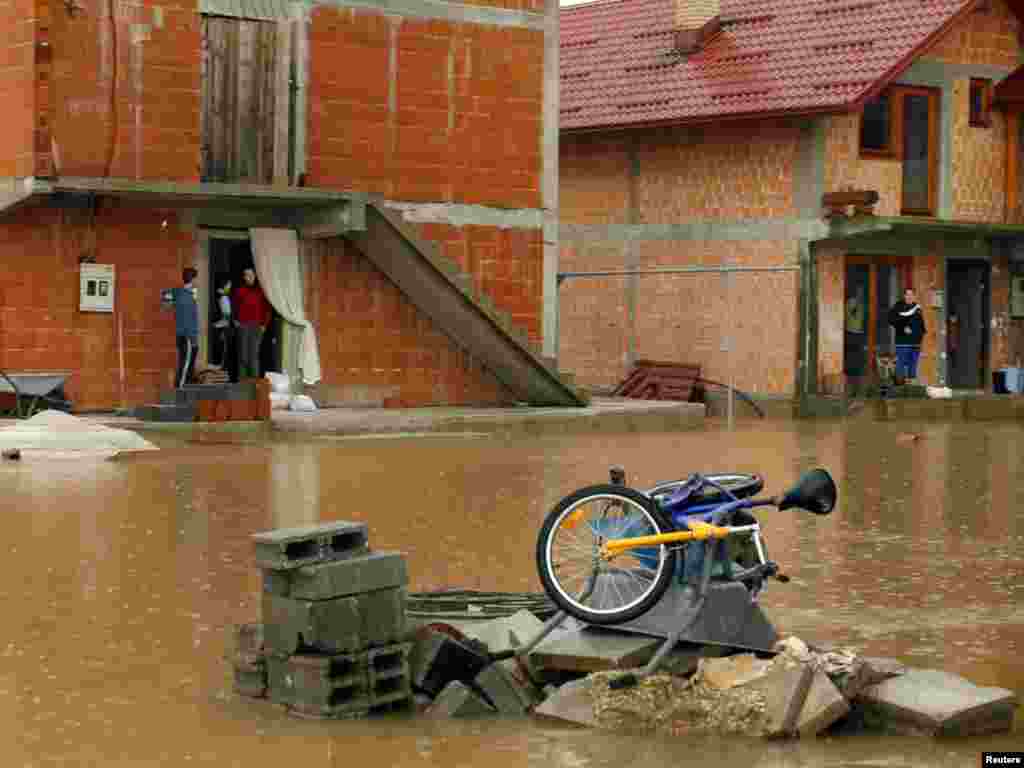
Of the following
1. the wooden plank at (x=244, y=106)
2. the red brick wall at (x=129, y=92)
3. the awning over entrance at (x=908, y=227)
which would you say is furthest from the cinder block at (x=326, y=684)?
the awning over entrance at (x=908, y=227)

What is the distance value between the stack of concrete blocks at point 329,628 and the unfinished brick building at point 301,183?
61.6ft

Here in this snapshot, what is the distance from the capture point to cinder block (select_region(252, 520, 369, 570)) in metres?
8.80

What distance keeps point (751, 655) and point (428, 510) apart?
815 centimetres

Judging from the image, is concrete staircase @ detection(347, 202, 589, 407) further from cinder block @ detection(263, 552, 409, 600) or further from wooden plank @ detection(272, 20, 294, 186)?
cinder block @ detection(263, 552, 409, 600)

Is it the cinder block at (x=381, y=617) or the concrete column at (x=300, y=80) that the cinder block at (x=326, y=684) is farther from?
the concrete column at (x=300, y=80)

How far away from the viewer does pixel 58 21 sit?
27.3 m

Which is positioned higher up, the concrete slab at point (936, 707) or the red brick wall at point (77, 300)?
the red brick wall at point (77, 300)

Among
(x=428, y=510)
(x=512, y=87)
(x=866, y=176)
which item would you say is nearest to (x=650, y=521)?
(x=428, y=510)

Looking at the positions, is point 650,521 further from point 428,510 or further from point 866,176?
point 866,176

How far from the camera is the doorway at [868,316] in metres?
38.5

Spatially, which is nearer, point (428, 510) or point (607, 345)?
point (428, 510)

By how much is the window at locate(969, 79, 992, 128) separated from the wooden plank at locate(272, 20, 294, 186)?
15301mm

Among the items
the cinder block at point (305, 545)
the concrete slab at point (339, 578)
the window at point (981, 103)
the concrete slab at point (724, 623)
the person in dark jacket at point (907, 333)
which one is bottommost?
the concrete slab at point (724, 623)

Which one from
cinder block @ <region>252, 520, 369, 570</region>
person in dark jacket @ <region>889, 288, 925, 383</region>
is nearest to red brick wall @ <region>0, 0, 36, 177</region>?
person in dark jacket @ <region>889, 288, 925, 383</region>
